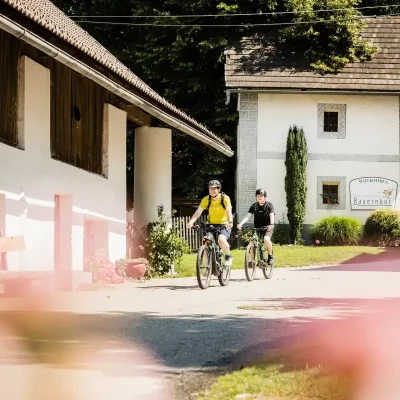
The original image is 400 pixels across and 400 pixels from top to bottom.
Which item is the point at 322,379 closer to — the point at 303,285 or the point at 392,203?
the point at 303,285

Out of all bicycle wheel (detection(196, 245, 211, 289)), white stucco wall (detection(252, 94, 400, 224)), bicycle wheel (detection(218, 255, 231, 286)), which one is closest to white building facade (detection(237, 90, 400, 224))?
white stucco wall (detection(252, 94, 400, 224))

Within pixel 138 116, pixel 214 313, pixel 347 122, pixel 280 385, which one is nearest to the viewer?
pixel 280 385

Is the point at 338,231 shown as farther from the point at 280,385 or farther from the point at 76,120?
the point at 280,385

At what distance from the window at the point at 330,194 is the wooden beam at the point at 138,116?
16.3 metres

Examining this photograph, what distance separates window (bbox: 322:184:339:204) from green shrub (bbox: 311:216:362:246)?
Result: 1.48m

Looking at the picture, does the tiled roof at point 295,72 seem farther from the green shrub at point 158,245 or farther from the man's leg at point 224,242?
the man's leg at point 224,242

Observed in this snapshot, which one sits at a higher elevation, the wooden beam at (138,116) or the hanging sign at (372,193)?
the wooden beam at (138,116)

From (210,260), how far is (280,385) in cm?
974

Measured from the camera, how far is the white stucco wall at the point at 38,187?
13781mm

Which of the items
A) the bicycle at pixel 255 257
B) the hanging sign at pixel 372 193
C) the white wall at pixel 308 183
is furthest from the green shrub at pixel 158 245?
the hanging sign at pixel 372 193

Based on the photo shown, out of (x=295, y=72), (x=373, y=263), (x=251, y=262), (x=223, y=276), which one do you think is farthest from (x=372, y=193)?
(x=223, y=276)

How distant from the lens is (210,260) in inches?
628

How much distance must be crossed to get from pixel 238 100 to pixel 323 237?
20.1 feet

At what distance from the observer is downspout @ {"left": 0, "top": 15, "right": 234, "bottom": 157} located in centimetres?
1101
